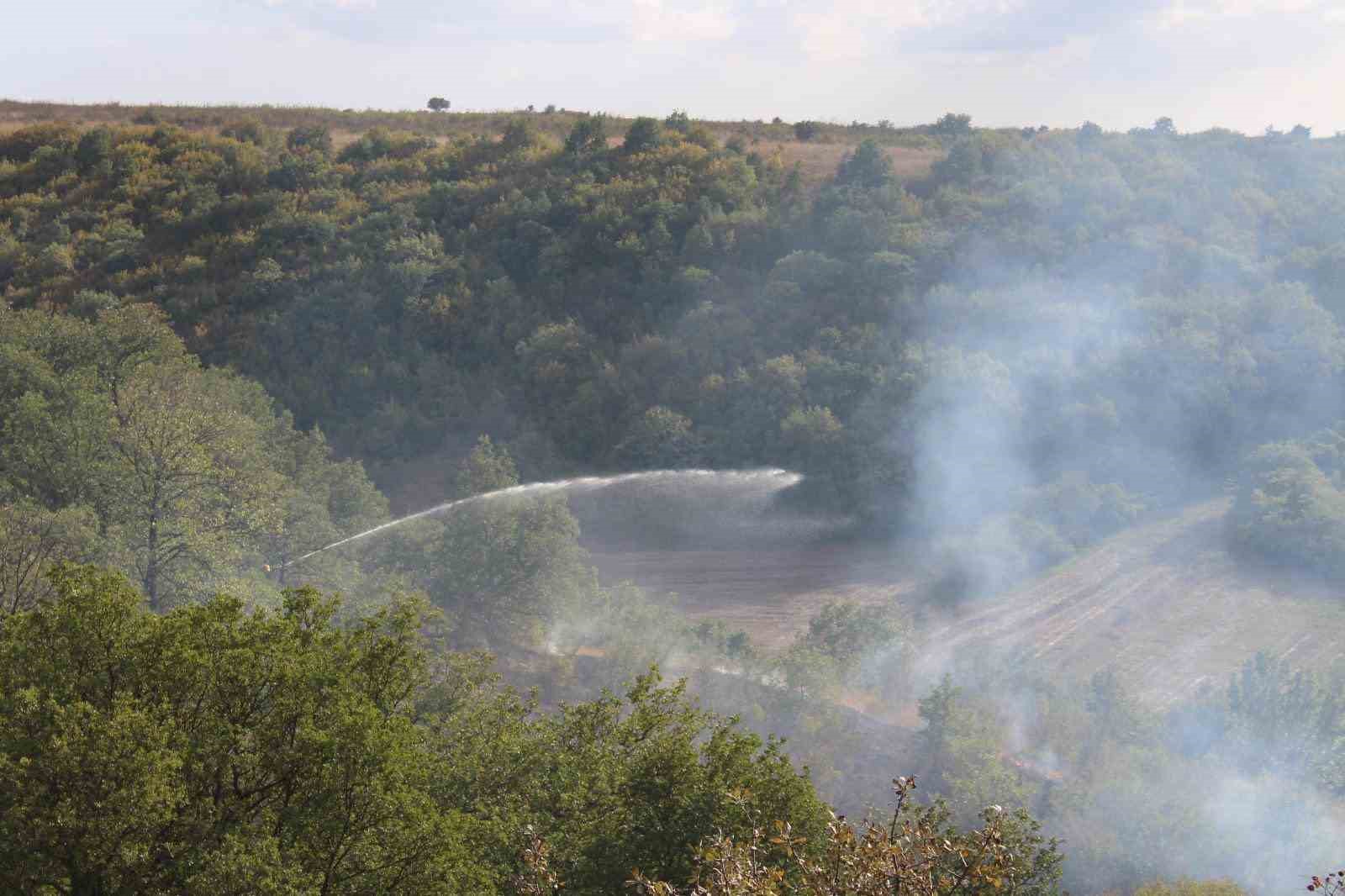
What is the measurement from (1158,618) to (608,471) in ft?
57.9

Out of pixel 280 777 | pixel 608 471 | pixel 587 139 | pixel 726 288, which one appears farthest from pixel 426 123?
pixel 280 777

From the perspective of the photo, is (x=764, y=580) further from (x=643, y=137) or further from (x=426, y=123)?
(x=426, y=123)

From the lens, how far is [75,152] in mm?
56531

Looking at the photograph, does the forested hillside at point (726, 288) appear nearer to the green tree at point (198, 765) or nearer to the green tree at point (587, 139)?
the green tree at point (587, 139)

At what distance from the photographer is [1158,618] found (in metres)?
30.9

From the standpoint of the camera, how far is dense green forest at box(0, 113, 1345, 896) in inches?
449

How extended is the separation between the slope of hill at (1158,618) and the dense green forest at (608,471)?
40.7 inches

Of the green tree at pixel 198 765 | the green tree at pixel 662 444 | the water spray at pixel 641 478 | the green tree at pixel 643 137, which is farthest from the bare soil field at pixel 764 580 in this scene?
the green tree at pixel 643 137

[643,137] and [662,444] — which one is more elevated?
[643,137]

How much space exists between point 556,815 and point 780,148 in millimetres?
46798

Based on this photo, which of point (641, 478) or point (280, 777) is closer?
point (280, 777)

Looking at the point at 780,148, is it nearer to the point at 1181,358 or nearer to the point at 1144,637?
the point at 1181,358

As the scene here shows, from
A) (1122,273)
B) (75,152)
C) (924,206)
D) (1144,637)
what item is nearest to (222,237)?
(75,152)

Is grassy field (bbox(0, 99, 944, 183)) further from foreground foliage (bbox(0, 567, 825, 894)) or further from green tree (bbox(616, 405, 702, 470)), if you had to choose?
foreground foliage (bbox(0, 567, 825, 894))
